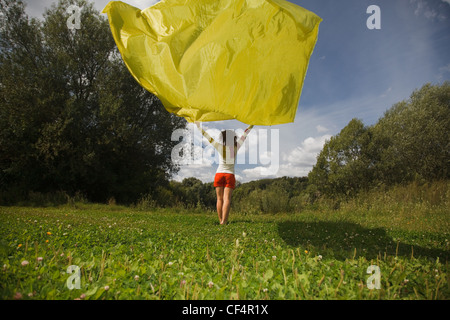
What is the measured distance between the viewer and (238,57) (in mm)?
4375

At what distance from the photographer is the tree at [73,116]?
16125 mm

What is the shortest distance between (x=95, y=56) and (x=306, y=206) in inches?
735

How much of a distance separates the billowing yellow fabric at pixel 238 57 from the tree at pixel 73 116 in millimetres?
14229

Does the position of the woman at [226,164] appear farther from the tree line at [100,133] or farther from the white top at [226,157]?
the tree line at [100,133]

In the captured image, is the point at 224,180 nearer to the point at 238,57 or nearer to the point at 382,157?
the point at 238,57

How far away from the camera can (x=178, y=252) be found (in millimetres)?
3869

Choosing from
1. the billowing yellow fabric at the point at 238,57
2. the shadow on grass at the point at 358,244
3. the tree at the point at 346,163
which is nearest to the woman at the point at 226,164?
the shadow on grass at the point at 358,244

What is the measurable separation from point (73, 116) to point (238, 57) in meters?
16.3

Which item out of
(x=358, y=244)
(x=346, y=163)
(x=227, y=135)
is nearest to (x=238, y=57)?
(x=227, y=135)

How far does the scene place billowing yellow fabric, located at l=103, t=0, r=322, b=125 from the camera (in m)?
4.36

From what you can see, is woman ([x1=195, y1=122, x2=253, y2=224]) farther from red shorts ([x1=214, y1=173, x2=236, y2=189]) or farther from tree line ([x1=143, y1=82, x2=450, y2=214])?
tree line ([x1=143, y1=82, x2=450, y2=214])
